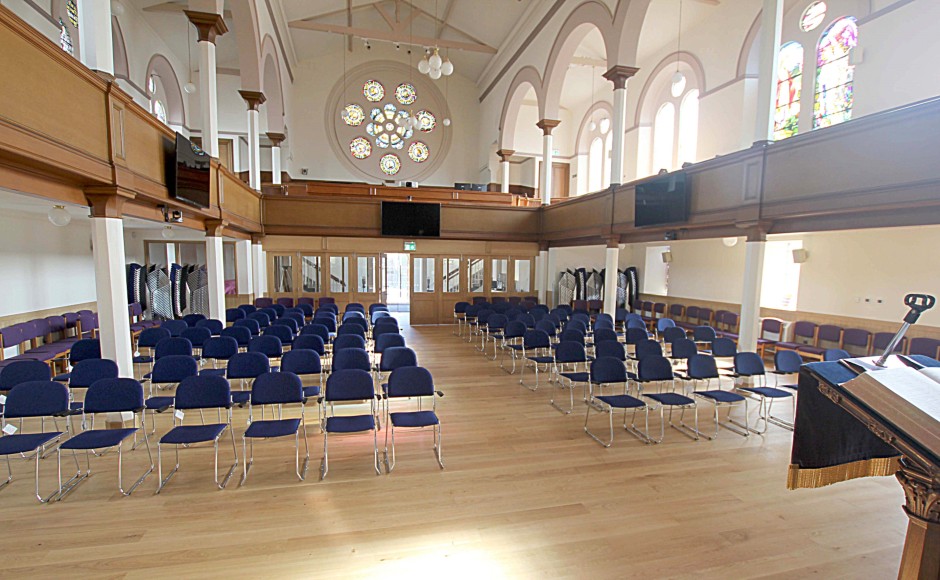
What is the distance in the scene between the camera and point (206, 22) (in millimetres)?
7414

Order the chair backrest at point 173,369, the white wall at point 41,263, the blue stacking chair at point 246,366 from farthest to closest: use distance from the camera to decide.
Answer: the white wall at point 41,263, the blue stacking chair at point 246,366, the chair backrest at point 173,369

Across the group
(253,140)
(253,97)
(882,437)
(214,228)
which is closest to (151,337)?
(214,228)

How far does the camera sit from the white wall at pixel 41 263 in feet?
25.2

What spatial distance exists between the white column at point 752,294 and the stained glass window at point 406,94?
56.3 ft

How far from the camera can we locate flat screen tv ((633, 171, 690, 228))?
26.1 feet

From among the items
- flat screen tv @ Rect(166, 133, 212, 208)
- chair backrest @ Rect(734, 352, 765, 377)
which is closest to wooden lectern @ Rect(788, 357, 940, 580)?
chair backrest @ Rect(734, 352, 765, 377)

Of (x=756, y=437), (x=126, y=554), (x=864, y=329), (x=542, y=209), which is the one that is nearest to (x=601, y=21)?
(x=542, y=209)

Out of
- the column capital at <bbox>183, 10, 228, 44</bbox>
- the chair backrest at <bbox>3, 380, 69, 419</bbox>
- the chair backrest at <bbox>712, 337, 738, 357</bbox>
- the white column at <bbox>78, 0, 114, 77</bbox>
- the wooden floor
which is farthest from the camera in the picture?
the column capital at <bbox>183, 10, 228, 44</bbox>

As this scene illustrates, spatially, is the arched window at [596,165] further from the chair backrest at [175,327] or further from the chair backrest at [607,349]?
the chair backrest at [175,327]

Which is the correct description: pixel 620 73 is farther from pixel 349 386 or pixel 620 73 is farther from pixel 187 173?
pixel 349 386

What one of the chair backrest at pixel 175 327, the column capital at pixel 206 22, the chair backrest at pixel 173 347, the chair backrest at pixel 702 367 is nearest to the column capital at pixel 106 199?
the chair backrest at pixel 173 347

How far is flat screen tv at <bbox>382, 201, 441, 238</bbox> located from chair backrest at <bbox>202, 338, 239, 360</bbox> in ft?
23.7

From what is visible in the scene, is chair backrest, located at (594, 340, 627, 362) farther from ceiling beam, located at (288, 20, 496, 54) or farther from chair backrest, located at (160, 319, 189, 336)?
ceiling beam, located at (288, 20, 496, 54)

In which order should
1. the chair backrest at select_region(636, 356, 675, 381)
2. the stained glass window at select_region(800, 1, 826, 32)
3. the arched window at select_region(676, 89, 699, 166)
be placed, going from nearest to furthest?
the chair backrest at select_region(636, 356, 675, 381), the stained glass window at select_region(800, 1, 826, 32), the arched window at select_region(676, 89, 699, 166)
